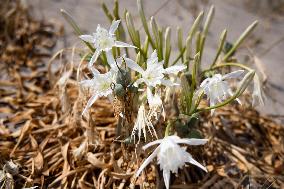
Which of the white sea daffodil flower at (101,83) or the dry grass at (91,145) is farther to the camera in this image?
the dry grass at (91,145)

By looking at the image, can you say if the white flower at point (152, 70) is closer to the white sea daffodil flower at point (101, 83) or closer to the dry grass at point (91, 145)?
the white sea daffodil flower at point (101, 83)

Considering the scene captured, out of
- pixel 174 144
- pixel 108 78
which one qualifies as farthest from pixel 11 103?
pixel 174 144

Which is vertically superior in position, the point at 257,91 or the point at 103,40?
the point at 103,40

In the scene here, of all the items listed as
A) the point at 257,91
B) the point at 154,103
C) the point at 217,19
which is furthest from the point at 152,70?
the point at 217,19

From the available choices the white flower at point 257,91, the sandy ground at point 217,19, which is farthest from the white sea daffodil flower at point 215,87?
the sandy ground at point 217,19

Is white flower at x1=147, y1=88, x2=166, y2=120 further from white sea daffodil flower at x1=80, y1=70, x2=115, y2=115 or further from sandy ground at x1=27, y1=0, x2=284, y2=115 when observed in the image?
sandy ground at x1=27, y1=0, x2=284, y2=115

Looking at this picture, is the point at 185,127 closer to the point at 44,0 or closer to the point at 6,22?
the point at 6,22

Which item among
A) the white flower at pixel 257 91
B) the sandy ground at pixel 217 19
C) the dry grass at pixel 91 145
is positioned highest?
the sandy ground at pixel 217 19

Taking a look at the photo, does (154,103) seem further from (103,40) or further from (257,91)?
(257,91)

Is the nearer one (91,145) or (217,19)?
(91,145)
